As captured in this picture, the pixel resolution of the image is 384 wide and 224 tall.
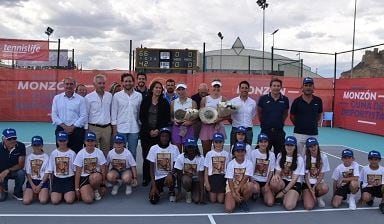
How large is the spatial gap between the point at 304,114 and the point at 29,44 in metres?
13.3

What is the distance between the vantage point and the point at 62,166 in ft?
Result: 18.6

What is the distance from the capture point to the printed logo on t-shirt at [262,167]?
582cm

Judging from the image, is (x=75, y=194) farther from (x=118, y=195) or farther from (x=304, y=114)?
(x=304, y=114)

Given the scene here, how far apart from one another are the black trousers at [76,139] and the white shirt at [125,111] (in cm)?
57

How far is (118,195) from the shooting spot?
19.7ft

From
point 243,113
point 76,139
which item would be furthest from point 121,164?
point 243,113

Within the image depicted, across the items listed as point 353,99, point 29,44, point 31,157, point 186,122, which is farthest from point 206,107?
point 29,44

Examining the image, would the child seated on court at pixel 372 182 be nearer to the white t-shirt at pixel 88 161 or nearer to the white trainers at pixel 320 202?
the white trainers at pixel 320 202

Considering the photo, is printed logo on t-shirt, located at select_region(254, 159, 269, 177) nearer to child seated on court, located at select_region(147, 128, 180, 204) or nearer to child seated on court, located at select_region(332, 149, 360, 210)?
child seated on court, located at select_region(332, 149, 360, 210)

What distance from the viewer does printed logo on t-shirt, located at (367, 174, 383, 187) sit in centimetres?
566

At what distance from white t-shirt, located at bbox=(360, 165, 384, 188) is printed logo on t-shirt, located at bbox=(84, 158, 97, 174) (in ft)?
12.9

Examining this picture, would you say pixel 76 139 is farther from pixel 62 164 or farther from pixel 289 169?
pixel 289 169

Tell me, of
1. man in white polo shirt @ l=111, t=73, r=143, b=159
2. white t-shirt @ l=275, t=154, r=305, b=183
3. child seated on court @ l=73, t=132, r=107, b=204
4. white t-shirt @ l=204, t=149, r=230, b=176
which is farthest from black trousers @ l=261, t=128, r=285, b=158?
child seated on court @ l=73, t=132, r=107, b=204

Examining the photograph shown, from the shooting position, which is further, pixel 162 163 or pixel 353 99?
pixel 353 99
